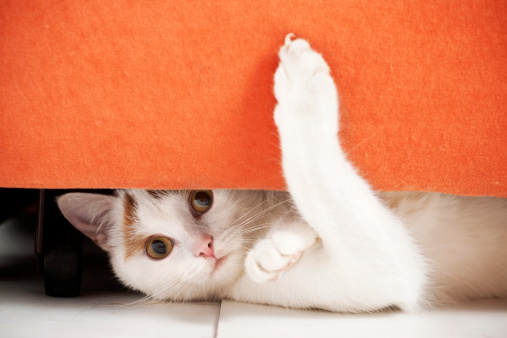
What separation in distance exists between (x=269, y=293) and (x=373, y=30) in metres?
0.64

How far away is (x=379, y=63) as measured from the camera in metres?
0.85

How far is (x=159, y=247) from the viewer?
3.68 ft

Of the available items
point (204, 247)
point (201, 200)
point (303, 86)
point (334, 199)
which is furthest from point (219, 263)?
point (303, 86)

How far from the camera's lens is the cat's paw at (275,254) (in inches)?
35.9

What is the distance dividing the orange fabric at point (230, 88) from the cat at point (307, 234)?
0.05 metres

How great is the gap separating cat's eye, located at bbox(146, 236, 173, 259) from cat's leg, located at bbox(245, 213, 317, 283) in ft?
0.84

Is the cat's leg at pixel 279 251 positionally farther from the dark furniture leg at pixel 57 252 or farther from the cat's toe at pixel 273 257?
the dark furniture leg at pixel 57 252

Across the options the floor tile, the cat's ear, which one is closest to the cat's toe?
the floor tile

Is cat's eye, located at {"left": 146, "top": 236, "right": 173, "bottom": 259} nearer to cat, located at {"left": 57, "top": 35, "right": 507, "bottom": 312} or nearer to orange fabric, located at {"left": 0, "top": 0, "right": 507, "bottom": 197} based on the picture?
cat, located at {"left": 57, "top": 35, "right": 507, "bottom": 312}

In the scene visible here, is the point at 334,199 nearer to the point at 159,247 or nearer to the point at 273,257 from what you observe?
the point at 273,257

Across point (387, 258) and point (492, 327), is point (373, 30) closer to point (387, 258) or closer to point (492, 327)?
point (387, 258)

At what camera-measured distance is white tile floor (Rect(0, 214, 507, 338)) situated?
900mm

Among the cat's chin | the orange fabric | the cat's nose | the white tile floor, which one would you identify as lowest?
the white tile floor

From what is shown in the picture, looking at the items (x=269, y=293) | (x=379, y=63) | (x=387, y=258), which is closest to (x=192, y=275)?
(x=269, y=293)
